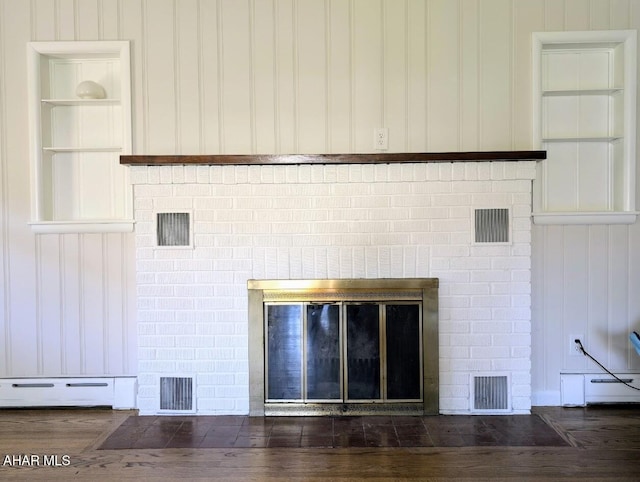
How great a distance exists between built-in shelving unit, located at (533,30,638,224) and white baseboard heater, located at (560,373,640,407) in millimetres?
906

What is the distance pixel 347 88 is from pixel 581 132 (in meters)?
1.42

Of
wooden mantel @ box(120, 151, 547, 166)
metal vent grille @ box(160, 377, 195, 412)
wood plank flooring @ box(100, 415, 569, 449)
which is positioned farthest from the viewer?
metal vent grille @ box(160, 377, 195, 412)

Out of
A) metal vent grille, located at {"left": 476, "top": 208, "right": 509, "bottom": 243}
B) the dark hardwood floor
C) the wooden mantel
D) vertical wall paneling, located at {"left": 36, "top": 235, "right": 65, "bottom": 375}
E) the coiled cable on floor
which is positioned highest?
the wooden mantel

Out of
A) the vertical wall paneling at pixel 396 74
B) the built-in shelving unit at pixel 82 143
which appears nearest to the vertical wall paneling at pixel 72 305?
the built-in shelving unit at pixel 82 143

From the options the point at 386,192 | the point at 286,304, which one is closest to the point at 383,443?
the point at 286,304

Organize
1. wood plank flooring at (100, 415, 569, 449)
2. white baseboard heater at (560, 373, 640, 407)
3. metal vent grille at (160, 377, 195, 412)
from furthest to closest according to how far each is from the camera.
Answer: white baseboard heater at (560, 373, 640, 407) < metal vent grille at (160, 377, 195, 412) < wood plank flooring at (100, 415, 569, 449)

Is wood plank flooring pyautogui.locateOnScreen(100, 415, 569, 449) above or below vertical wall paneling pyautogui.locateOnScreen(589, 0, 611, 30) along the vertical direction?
below

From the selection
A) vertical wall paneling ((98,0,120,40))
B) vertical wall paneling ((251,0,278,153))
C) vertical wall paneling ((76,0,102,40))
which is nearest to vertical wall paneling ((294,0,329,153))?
vertical wall paneling ((251,0,278,153))

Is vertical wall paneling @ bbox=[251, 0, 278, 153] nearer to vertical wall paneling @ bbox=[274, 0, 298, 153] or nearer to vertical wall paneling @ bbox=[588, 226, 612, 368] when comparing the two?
vertical wall paneling @ bbox=[274, 0, 298, 153]

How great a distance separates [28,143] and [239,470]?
7.29 feet

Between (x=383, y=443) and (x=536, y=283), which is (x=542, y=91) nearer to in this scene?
(x=536, y=283)

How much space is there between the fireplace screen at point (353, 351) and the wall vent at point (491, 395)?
313mm

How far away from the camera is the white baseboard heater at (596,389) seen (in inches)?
113

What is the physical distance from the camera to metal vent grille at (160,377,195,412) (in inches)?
109
